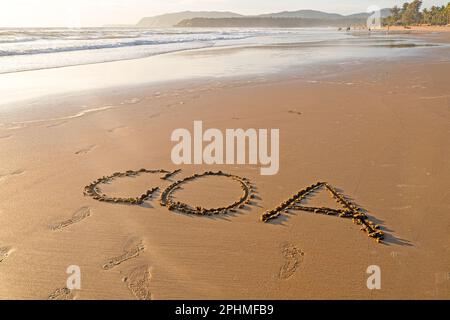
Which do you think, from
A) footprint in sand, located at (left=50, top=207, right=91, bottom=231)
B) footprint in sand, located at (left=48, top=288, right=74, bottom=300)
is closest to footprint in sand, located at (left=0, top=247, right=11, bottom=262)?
footprint in sand, located at (left=50, top=207, right=91, bottom=231)

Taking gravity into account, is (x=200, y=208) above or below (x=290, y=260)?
above

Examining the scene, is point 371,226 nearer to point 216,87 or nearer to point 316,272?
point 316,272

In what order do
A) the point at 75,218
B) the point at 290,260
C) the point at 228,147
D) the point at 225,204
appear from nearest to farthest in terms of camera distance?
the point at 290,260 < the point at 75,218 < the point at 225,204 < the point at 228,147

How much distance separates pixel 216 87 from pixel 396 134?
5619 mm

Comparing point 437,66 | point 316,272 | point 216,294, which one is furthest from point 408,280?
point 437,66

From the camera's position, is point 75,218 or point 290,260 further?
point 75,218

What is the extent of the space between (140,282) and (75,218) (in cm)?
131

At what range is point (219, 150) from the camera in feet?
18.2

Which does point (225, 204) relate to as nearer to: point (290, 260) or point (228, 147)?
point (290, 260)

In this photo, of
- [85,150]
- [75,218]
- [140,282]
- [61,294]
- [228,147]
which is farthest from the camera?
[228,147]

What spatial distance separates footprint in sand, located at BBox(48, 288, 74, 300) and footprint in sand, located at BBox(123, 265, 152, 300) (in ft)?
1.36

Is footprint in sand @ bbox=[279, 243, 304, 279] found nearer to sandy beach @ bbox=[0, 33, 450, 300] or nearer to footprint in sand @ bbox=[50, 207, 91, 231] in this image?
sandy beach @ bbox=[0, 33, 450, 300]

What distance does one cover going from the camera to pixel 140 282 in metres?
2.81

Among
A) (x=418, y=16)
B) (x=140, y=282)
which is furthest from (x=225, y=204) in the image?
(x=418, y=16)
